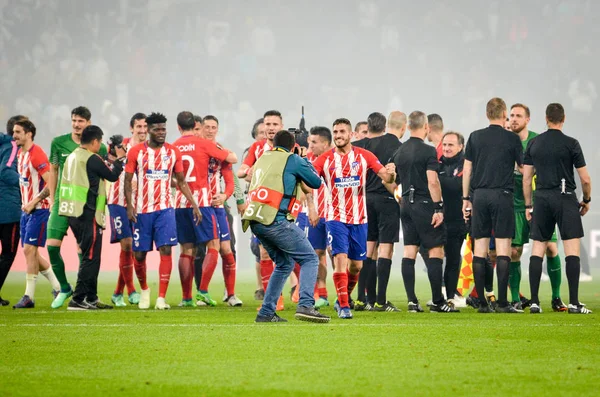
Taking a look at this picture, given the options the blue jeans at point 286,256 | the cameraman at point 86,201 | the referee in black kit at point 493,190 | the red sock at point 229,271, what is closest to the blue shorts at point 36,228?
the cameraman at point 86,201

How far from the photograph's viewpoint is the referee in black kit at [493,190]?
11.7 metres

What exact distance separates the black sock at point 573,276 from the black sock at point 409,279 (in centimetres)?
174

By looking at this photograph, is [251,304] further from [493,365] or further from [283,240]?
[493,365]

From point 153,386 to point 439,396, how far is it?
163 centimetres

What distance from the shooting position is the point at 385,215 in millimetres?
12281

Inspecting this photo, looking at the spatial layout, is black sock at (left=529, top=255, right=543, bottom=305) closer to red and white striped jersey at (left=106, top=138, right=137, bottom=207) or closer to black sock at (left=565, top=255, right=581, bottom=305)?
black sock at (left=565, top=255, right=581, bottom=305)

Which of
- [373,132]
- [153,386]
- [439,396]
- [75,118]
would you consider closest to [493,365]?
[439,396]

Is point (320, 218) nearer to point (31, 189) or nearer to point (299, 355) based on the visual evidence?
point (31, 189)

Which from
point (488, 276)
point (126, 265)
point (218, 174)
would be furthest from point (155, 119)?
point (488, 276)

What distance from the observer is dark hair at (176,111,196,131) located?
13.2 meters

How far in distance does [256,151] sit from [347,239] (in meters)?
1.98

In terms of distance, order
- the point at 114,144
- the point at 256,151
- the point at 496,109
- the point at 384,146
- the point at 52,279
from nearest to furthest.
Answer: the point at 496,109
the point at 256,151
the point at 384,146
the point at 114,144
the point at 52,279

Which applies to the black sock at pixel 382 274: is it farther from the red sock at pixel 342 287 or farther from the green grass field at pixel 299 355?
the red sock at pixel 342 287

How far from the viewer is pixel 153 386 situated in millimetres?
5984
